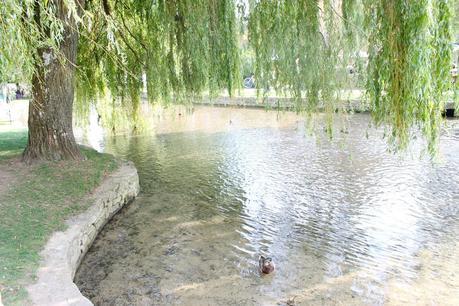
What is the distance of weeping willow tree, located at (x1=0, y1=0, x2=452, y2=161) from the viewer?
3.26 m

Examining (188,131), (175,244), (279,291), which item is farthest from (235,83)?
(188,131)

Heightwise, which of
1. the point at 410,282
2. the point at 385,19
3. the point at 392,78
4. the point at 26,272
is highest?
the point at 385,19

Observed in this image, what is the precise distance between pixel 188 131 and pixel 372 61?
10.1 metres

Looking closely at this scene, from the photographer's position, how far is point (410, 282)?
12.4ft

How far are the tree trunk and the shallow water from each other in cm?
147

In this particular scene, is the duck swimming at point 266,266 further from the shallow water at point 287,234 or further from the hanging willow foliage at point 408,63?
the hanging willow foliage at point 408,63

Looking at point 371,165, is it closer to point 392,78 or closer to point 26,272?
point 392,78

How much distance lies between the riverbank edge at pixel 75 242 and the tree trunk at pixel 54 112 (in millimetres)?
961

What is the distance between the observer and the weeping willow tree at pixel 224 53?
3.26 metres

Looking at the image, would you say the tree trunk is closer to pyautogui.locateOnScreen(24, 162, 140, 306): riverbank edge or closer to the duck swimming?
pyautogui.locateOnScreen(24, 162, 140, 306): riverbank edge

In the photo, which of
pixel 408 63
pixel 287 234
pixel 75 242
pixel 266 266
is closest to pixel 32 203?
pixel 75 242

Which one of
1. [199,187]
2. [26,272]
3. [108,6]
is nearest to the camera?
[26,272]

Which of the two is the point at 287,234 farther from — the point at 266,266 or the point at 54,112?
the point at 54,112

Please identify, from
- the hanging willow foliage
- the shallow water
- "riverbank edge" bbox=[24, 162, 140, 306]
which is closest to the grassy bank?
"riverbank edge" bbox=[24, 162, 140, 306]
